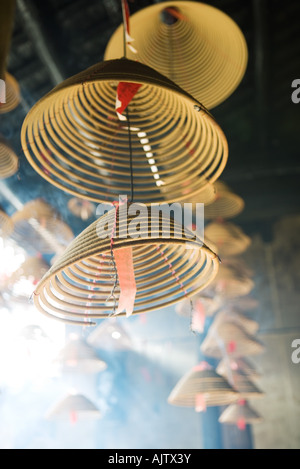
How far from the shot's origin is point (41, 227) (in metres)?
4.91

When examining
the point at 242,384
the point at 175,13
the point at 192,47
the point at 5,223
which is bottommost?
the point at 242,384

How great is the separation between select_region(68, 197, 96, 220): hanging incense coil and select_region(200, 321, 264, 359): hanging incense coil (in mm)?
2700

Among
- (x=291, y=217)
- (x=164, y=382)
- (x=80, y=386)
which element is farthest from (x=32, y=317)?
(x=291, y=217)

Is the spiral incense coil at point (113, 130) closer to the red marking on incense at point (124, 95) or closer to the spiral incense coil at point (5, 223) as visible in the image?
the red marking on incense at point (124, 95)

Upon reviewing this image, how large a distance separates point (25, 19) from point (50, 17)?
Answer: 295 mm

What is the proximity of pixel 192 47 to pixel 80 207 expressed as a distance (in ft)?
15.1

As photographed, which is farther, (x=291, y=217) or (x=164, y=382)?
(x=291, y=217)

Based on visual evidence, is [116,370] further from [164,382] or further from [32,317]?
[32,317]

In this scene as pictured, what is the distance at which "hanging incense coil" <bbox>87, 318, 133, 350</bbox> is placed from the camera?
6637 millimetres

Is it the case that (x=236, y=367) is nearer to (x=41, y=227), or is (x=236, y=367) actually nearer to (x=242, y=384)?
(x=242, y=384)

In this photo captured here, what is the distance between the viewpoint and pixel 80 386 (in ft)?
27.9

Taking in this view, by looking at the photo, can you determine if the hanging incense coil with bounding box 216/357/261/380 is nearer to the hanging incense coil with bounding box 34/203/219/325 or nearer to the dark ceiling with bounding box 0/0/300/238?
the dark ceiling with bounding box 0/0/300/238

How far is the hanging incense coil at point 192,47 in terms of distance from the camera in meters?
2.50

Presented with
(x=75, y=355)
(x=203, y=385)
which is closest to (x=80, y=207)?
(x=75, y=355)
